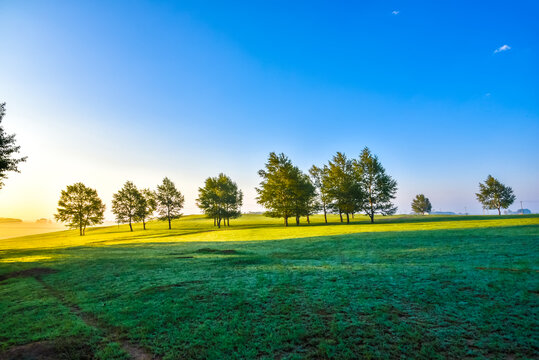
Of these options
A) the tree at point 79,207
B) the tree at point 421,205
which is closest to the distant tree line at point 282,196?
the tree at point 79,207

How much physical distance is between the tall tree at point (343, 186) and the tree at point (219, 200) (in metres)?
24.4

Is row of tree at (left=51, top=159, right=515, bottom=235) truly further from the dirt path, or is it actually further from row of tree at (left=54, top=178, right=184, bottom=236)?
the dirt path

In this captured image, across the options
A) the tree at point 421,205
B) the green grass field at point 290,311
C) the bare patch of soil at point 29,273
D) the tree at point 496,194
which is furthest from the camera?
the tree at point 421,205

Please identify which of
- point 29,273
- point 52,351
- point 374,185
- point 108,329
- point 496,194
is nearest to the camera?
point 52,351

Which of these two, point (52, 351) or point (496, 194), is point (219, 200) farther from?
point (496, 194)

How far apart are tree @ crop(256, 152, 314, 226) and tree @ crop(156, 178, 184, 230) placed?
2355 cm

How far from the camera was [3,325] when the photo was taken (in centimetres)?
600

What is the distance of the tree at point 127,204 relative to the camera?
57081 millimetres

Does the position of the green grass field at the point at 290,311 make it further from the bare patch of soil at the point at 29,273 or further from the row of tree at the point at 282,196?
the row of tree at the point at 282,196

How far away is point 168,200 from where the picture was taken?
58938mm

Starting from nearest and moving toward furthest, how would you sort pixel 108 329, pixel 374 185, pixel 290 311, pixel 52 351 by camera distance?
pixel 52 351
pixel 108 329
pixel 290 311
pixel 374 185

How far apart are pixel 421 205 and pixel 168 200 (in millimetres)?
100441

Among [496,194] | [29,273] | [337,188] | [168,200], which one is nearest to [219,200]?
[168,200]

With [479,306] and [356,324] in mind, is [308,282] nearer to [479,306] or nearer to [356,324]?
[356,324]
